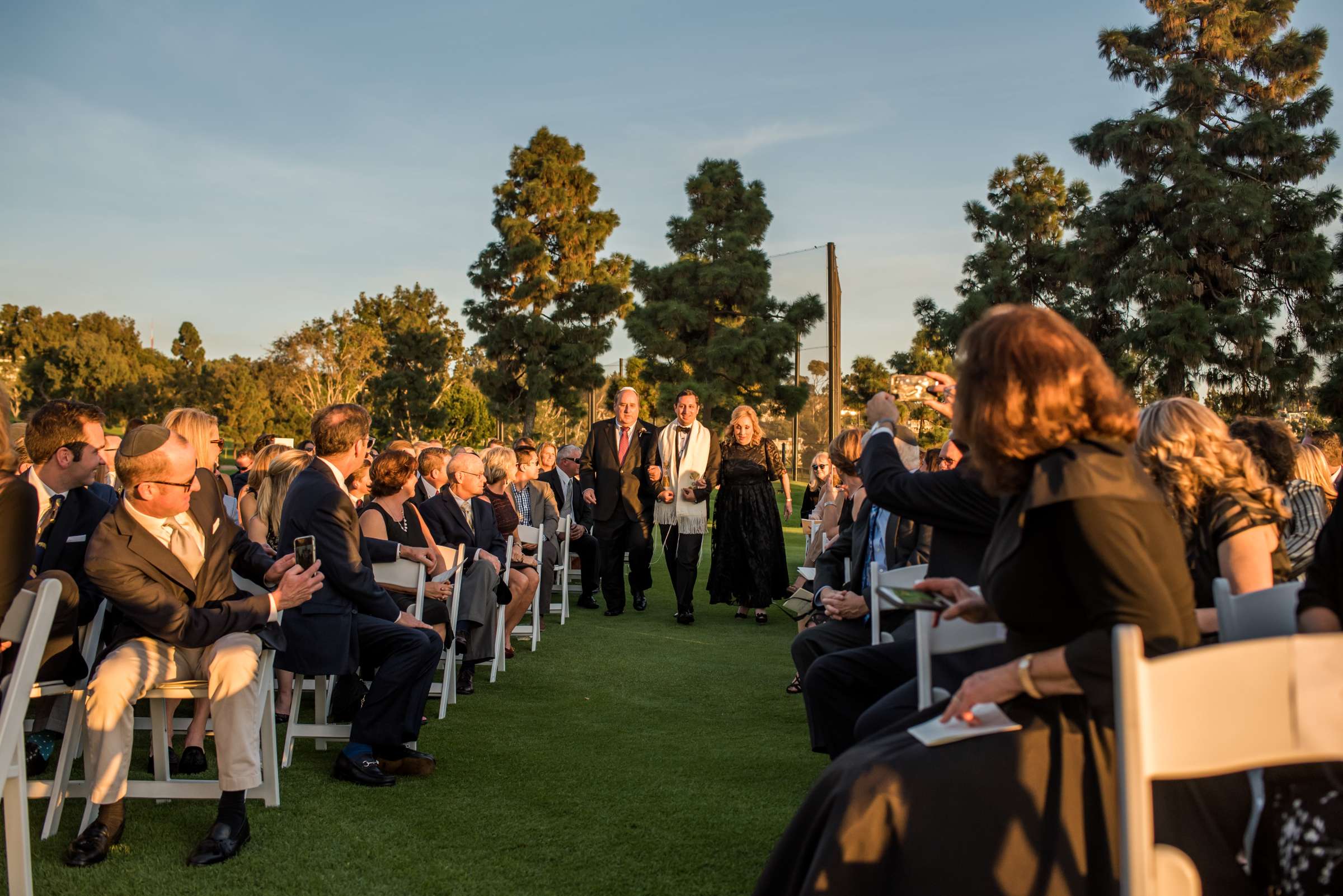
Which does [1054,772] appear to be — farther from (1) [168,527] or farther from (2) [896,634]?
(1) [168,527]

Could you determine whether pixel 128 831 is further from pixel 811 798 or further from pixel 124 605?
pixel 811 798

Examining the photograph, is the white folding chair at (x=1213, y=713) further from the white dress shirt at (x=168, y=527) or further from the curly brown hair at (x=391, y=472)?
the curly brown hair at (x=391, y=472)

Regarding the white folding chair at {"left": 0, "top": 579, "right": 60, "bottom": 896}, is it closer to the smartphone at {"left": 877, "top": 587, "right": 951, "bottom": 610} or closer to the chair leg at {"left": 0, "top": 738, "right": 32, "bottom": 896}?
the chair leg at {"left": 0, "top": 738, "right": 32, "bottom": 896}

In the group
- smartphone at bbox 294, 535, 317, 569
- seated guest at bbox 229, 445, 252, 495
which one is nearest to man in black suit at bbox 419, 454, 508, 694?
smartphone at bbox 294, 535, 317, 569

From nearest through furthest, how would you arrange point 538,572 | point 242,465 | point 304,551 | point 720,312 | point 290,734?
point 304,551 → point 290,734 → point 538,572 → point 242,465 → point 720,312

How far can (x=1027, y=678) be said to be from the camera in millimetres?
2072

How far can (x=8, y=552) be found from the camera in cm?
323

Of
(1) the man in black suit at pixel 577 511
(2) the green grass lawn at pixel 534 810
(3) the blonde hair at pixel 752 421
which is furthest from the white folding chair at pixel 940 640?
(1) the man in black suit at pixel 577 511

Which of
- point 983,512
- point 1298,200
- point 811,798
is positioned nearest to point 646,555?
point 983,512

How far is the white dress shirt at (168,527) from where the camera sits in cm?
389

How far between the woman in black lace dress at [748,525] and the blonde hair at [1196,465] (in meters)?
6.46

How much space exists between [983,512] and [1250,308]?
24177 millimetres

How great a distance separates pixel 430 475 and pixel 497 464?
1054mm

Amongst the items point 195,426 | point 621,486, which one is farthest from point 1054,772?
point 621,486
